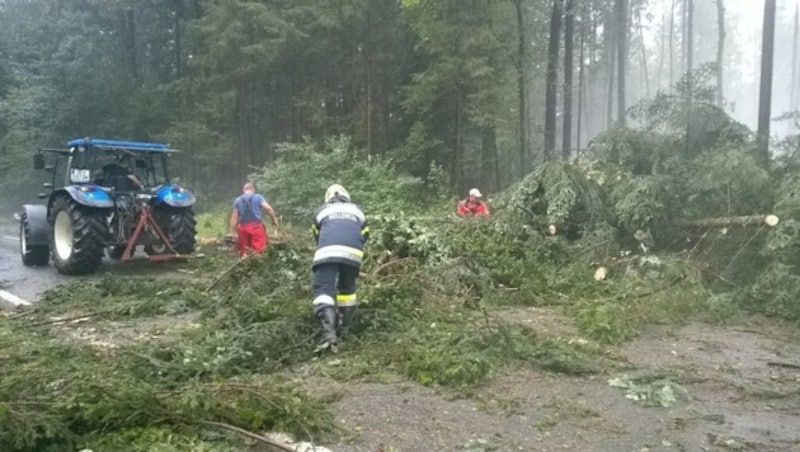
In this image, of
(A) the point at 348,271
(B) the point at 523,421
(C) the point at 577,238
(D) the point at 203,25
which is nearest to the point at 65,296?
(A) the point at 348,271

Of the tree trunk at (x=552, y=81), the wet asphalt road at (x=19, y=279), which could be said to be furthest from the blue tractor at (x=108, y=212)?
the tree trunk at (x=552, y=81)

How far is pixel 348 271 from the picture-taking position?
6.22 meters

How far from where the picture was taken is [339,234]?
623 centimetres

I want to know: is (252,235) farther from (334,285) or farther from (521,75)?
(521,75)

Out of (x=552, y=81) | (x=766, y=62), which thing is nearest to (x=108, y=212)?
(x=552, y=81)

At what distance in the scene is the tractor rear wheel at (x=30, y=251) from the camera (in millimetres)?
10930

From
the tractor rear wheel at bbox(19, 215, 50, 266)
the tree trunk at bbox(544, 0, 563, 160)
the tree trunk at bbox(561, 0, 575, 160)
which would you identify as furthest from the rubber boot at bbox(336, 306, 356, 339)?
the tree trunk at bbox(561, 0, 575, 160)

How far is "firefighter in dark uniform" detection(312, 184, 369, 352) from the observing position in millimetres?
6004

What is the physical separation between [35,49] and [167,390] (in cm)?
2832

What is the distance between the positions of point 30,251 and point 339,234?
24.3 feet

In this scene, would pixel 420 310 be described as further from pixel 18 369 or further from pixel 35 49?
pixel 35 49

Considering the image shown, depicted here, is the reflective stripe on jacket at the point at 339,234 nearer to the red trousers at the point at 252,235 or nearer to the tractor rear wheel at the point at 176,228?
the red trousers at the point at 252,235

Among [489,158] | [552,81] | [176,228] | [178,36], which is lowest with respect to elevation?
[176,228]

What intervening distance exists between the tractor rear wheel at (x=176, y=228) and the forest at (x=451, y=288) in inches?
13.7
